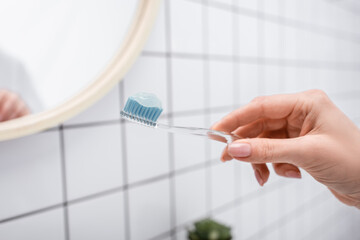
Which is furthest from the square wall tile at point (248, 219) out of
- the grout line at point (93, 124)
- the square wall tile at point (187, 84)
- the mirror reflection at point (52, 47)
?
the mirror reflection at point (52, 47)

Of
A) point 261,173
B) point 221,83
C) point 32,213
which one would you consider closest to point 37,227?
point 32,213

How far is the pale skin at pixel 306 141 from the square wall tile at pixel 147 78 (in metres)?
0.16

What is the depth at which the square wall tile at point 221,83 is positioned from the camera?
729 mm

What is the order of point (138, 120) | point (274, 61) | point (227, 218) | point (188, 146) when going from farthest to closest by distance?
1. point (274, 61)
2. point (227, 218)
3. point (188, 146)
4. point (138, 120)

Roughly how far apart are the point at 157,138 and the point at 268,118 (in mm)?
226

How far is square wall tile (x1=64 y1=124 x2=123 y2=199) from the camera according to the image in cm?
51

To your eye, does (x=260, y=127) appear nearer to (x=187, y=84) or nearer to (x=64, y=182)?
(x=187, y=84)

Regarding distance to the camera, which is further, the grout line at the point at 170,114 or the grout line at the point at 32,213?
the grout line at the point at 170,114

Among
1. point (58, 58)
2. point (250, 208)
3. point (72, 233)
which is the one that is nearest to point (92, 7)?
point (58, 58)

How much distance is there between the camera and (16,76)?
1.45ft

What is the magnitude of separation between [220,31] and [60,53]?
15.8 inches

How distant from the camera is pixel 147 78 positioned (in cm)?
60

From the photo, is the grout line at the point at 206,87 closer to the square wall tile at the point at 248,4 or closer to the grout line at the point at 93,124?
the square wall tile at the point at 248,4

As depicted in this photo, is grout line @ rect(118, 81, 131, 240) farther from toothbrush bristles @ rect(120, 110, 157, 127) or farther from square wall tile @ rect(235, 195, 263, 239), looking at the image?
square wall tile @ rect(235, 195, 263, 239)
